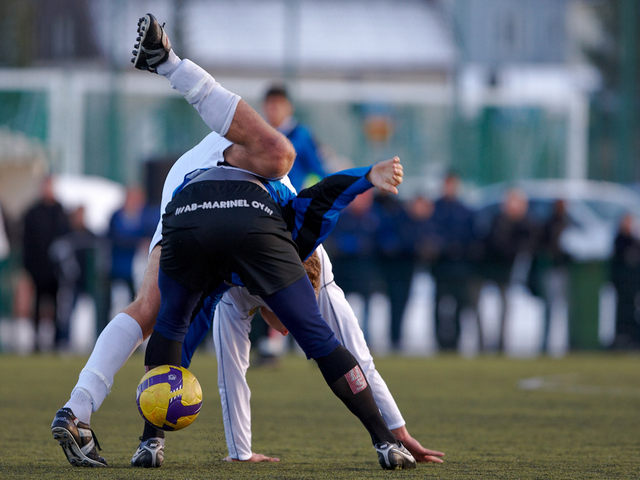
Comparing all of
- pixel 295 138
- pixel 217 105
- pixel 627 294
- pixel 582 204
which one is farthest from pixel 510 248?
pixel 217 105

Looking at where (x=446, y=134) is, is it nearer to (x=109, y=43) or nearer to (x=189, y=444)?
(x=109, y=43)

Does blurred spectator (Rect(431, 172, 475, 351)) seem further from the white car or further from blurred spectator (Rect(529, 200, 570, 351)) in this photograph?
the white car

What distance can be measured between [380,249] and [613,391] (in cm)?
479

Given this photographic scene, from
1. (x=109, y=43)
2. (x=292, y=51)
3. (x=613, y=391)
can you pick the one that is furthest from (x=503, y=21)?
(x=613, y=391)

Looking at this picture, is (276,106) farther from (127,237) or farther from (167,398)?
(127,237)

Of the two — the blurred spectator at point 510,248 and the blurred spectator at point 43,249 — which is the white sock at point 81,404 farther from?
the blurred spectator at point 510,248

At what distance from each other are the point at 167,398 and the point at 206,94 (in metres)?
1.28

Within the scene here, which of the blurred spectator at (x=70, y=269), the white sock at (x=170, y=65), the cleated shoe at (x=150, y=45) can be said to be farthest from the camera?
the blurred spectator at (x=70, y=269)

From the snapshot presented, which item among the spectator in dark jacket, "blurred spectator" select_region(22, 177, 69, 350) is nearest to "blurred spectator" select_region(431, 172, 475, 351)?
the spectator in dark jacket

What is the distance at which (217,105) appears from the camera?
14.3ft

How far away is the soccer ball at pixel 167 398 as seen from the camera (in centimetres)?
452

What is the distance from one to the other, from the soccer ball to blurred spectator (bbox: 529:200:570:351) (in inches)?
371

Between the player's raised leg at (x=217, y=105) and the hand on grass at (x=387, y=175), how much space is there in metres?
0.36

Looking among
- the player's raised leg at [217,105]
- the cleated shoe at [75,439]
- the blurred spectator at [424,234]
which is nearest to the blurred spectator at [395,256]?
the blurred spectator at [424,234]
